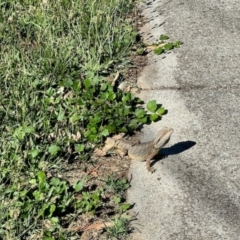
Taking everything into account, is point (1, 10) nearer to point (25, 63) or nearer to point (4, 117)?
point (25, 63)

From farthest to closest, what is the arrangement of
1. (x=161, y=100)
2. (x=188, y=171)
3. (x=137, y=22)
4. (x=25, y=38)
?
(x=137, y=22), (x=25, y=38), (x=161, y=100), (x=188, y=171)

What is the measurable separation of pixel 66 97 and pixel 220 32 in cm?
193

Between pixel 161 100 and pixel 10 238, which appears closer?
pixel 10 238

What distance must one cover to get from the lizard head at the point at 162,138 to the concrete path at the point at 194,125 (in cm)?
17

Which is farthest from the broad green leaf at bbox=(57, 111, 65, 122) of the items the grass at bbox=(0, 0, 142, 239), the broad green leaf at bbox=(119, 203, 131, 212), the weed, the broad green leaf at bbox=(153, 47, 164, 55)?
the broad green leaf at bbox=(153, 47, 164, 55)

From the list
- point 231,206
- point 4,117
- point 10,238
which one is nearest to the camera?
point 10,238

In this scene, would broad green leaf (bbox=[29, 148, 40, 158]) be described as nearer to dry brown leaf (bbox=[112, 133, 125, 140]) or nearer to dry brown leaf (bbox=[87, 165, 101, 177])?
dry brown leaf (bbox=[87, 165, 101, 177])

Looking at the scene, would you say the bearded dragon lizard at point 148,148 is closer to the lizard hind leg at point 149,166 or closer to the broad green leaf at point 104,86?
the lizard hind leg at point 149,166

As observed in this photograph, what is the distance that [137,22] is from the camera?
7.25 meters

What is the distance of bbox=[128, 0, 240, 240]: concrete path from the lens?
4801 mm

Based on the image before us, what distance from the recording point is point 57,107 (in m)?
5.76

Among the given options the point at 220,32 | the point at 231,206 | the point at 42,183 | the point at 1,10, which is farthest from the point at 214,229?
the point at 1,10

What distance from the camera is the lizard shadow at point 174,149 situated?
17.7 ft

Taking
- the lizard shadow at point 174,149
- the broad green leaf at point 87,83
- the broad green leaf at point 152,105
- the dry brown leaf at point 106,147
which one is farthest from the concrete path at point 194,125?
the broad green leaf at point 87,83
